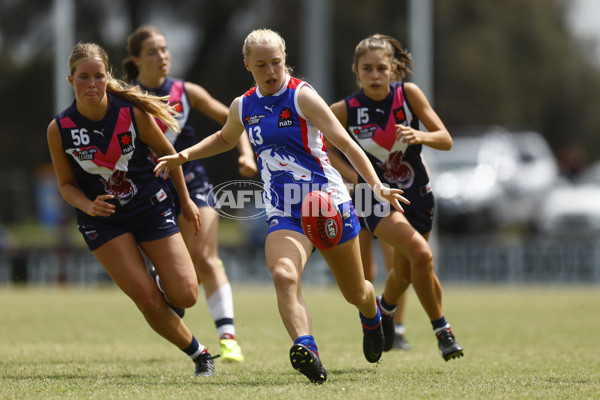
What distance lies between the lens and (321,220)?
212 inches

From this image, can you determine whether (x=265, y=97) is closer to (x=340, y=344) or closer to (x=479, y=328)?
(x=340, y=344)

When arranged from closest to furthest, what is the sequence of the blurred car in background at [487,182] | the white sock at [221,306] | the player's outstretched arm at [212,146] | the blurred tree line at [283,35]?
the player's outstretched arm at [212,146]
the white sock at [221,306]
the blurred car in background at [487,182]
the blurred tree line at [283,35]

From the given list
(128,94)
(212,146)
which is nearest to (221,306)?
(212,146)

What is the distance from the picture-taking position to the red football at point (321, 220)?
212 inches

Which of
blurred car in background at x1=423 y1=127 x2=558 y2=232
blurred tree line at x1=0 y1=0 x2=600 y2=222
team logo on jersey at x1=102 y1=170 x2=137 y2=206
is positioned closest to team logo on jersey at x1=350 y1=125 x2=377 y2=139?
team logo on jersey at x1=102 y1=170 x2=137 y2=206

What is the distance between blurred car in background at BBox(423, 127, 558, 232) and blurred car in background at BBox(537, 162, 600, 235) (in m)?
1.35

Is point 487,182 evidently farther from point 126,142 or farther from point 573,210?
point 126,142

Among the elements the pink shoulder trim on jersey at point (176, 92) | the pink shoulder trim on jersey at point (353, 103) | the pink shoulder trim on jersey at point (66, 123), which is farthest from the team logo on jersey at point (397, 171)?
the pink shoulder trim on jersey at point (66, 123)

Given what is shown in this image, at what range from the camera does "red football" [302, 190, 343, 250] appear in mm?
5387

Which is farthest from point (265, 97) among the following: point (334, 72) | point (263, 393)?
point (334, 72)

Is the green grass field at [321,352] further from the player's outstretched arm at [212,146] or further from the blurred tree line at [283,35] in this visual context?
the blurred tree line at [283,35]

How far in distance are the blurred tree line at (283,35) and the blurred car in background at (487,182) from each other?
493cm

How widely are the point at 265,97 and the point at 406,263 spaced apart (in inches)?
80.8

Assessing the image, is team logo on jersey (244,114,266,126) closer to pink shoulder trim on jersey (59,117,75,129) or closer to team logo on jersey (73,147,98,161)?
team logo on jersey (73,147,98,161)
